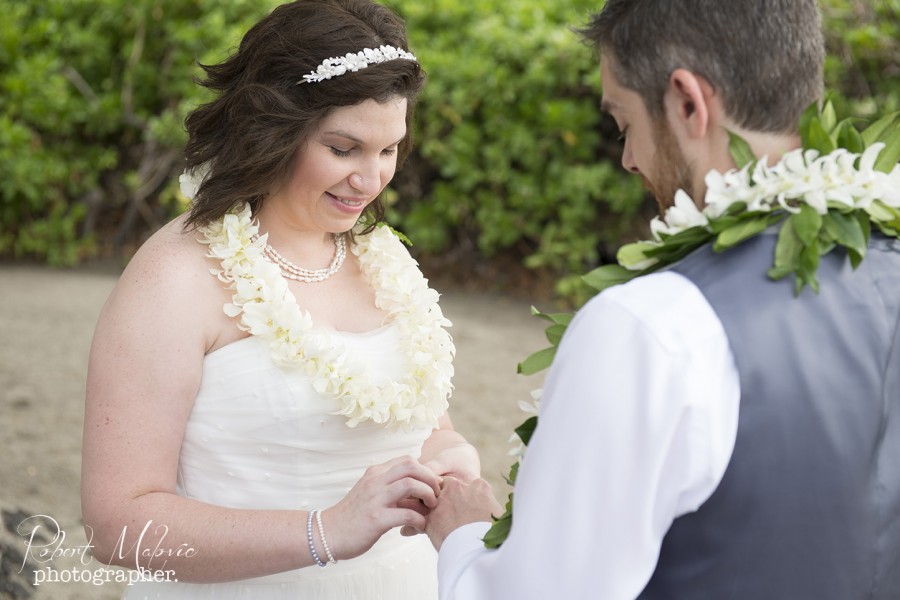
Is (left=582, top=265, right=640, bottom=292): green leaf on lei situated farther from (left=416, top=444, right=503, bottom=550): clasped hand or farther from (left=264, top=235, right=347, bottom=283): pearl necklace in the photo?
(left=264, top=235, right=347, bottom=283): pearl necklace

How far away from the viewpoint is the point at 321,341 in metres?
2.41

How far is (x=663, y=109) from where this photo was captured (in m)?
1.65

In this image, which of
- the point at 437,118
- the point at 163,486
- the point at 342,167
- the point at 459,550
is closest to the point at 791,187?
the point at 459,550

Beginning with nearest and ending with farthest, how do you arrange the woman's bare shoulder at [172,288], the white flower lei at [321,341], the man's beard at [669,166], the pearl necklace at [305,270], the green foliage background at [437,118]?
the man's beard at [669,166], the woman's bare shoulder at [172,288], the white flower lei at [321,341], the pearl necklace at [305,270], the green foliage background at [437,118]

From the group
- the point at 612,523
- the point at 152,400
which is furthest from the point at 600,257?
the point at 612,523

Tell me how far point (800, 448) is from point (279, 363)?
4.24 ft

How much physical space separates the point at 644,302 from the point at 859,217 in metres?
0.43

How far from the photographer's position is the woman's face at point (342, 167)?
2428 millimetres

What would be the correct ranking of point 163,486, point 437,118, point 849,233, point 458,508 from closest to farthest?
point 849,233
point 458,508
point 163,486
point 437,118

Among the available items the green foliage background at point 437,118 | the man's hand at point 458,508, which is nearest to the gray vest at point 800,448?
the man's hand at point 458,508

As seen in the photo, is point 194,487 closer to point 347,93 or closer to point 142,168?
point 347,93

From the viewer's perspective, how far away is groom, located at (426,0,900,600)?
1458mm

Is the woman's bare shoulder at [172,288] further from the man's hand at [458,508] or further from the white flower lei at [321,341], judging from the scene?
the man's hand at [458,508]

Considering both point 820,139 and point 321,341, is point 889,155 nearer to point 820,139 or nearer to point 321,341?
point 820,139
